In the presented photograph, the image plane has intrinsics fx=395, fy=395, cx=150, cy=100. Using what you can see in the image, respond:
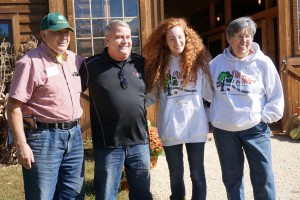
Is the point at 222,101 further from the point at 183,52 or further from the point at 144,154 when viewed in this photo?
the point at 144,154

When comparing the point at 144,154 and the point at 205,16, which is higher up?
the point at 205,16

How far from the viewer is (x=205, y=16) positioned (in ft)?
39.7

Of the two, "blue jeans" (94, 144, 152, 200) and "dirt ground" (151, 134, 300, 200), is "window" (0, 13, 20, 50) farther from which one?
"blue jeans" (94, 144, 152, 200)

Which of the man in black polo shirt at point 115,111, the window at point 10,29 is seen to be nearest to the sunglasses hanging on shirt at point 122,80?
the man in black polo shirt at point 115,111

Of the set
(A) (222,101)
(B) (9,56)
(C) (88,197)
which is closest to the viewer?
(A) (222,101)

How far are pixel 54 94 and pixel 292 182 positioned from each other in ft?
10.8

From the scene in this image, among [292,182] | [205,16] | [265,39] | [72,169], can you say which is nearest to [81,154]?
[72,169]

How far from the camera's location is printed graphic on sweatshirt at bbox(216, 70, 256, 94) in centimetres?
311

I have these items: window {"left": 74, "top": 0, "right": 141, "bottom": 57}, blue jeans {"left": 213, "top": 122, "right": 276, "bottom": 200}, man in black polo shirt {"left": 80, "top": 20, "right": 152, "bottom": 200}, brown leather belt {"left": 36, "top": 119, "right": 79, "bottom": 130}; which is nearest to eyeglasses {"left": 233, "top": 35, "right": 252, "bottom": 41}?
blue jeans {"left": 213, "top": 122, "right": 276, "bottom": 200}

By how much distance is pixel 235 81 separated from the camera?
313cm

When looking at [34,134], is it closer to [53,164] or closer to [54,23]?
[53,164]

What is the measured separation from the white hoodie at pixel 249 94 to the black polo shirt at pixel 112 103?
68 centimetres

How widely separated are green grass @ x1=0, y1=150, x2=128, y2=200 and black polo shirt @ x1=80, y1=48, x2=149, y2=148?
1.55m

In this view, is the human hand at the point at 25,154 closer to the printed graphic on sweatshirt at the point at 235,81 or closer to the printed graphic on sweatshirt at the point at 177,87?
the printed graphic on sweatshirt at the point at 177,87
